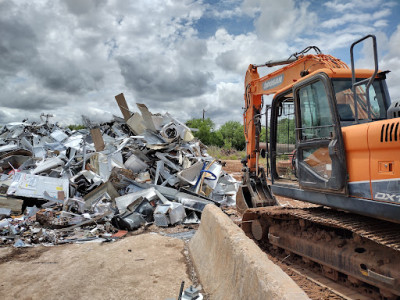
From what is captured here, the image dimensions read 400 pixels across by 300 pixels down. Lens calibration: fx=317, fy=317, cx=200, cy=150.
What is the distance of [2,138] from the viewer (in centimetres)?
1352

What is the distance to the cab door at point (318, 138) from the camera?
3756 mm

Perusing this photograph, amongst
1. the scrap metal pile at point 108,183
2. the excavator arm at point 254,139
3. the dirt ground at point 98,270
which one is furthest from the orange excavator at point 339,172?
the scrap metal pile at point 108,183

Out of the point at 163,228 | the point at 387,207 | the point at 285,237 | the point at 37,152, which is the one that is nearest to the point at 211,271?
the point at 285,237

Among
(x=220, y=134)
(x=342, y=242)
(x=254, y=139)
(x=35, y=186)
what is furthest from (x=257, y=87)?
(x=220, y=134)

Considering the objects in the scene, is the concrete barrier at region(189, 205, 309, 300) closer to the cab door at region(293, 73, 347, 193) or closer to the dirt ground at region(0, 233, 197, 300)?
the dirt ground at region(0, 233, 197, 300)

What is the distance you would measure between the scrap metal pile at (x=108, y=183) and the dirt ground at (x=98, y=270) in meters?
0.77

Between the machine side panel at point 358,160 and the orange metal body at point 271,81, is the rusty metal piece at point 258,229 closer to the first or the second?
the orange metal body at point 271,81

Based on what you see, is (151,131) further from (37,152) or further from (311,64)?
(311,64)

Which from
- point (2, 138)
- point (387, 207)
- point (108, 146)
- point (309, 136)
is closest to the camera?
point (387, 207)

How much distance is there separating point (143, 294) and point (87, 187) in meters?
5.97

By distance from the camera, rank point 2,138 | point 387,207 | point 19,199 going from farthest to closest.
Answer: point 2,138 < point 19,199 < point 387,207

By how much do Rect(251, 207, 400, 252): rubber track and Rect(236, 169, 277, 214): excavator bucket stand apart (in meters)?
1.92

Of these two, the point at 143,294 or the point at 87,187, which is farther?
the point at 87,187

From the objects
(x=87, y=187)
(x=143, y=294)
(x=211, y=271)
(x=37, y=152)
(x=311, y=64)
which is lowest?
(x=143, y=294)
